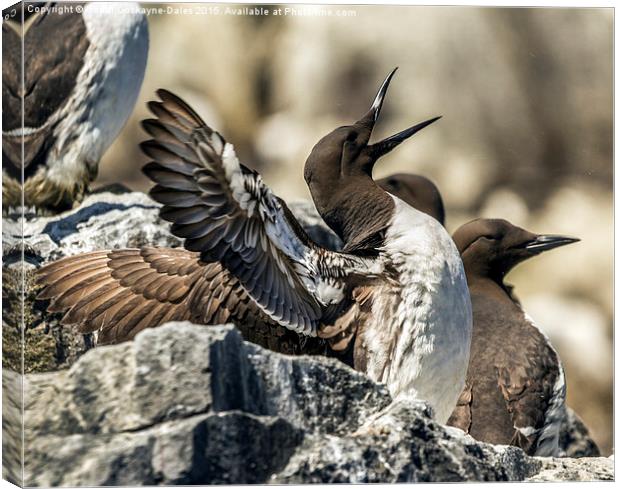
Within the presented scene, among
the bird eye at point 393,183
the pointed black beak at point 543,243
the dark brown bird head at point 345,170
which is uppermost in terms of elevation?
the bird eye at point 393,183

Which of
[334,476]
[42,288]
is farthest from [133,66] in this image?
[334,476]

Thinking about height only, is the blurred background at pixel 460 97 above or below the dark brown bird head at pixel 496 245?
above

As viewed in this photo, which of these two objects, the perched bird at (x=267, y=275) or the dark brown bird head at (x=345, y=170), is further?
the dark brown bird head at (x=345, y=170)

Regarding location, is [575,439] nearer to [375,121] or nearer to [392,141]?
[392,141]

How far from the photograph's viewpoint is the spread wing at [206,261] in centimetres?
749

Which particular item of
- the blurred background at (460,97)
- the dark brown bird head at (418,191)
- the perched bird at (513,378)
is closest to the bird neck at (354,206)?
the blurred background at (460,97)

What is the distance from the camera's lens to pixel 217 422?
23.8ft

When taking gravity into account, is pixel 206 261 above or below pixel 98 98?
below

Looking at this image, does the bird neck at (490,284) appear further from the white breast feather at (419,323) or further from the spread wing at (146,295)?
the spread wing at (146,295)

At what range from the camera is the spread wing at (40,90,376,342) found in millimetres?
7488

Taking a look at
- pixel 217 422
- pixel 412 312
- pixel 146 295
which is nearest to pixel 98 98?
pixel 146 295

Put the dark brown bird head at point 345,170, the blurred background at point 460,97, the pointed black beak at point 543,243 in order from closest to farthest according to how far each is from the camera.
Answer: the dark brown bird head at point 345,170
the blurred background at point 460,97
the pointed black beak at point 543,243

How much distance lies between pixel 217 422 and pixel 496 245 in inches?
154

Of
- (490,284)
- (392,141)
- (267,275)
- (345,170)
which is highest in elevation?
(392,141)
